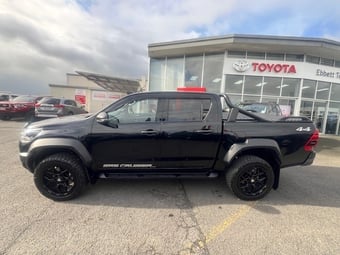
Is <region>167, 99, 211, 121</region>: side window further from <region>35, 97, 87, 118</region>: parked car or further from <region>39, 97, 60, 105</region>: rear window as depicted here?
<region>39, 97, 60, 105</region>: rear window

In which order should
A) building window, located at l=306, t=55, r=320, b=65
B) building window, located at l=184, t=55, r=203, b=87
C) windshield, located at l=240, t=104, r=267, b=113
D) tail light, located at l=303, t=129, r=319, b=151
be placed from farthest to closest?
1. building window, located at l=184, t=55, r=203, b=87
2. building window, located at l=306, t=55, r=320, b=65
3. windshield, located at l=240, t=104, r=267, b=113
4. tail light, located at l=303, t=129, r=319, b=151

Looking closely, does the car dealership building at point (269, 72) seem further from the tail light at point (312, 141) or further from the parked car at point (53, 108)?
the tail light at point (312, 141)

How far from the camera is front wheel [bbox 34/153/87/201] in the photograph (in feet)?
11.2

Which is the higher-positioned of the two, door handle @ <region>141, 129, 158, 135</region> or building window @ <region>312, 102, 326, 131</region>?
building window @ <region>312, 102, 326, 131</region>

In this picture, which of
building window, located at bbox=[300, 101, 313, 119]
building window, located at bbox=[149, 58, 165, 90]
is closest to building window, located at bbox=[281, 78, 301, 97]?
building window, located at bbox=[300, 101, 313, 119]

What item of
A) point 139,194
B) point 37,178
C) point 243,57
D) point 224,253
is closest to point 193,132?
point 139,194

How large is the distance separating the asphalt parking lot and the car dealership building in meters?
10.5

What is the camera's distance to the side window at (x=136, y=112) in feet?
12.0

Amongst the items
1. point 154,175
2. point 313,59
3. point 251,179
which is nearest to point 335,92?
point 313,59

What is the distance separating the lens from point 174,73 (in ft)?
51.0

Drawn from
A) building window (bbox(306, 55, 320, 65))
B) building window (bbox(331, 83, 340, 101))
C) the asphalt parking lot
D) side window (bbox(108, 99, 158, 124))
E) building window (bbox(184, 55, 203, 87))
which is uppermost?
building window (bbox(306, 55, 320, 65))

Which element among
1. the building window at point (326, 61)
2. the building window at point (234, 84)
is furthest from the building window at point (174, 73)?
the building window at point (326, 61)

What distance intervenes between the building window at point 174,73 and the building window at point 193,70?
0.38 m

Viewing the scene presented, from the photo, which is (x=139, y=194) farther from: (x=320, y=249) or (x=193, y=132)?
(x=320, y=249)
